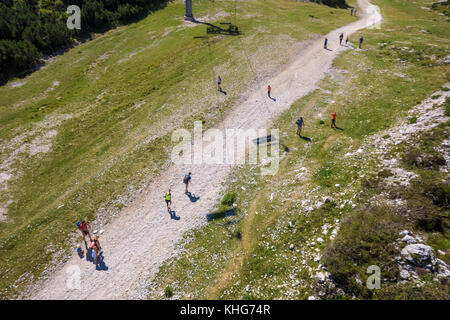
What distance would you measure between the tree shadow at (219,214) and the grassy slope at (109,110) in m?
9.97

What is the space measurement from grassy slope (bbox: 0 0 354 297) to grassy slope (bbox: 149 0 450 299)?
11.9m

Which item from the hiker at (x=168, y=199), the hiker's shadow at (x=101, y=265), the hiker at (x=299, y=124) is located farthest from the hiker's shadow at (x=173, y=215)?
the hiker at (x=299, y=124)

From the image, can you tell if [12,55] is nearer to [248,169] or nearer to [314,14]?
[248,169]

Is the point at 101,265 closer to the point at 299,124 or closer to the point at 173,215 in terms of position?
the point at 173,215

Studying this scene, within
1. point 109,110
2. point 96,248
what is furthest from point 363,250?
point 109,110

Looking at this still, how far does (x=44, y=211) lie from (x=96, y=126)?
17.0 meters

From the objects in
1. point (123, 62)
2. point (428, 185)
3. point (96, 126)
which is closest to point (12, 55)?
point (123, 62)

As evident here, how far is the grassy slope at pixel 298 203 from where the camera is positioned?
17.7m

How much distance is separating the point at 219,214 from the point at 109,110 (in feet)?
103

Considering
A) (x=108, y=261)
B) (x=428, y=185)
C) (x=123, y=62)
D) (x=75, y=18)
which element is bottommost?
(x=108, y=261)

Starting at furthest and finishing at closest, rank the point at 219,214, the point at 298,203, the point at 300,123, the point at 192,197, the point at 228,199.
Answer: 1. the point at 300,123
2. the point at 192,197
3. the point at 228,199
4. the point at 219,214
5. the point at 298,203

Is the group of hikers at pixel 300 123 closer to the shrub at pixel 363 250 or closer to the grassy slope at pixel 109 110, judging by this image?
the grassy slope at pixel 109 110

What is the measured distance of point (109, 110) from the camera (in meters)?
42.9

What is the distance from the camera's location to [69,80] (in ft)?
176
